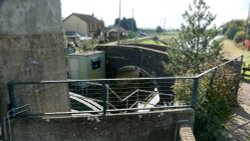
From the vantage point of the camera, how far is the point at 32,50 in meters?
4.52

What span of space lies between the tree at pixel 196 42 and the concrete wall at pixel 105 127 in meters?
3.42

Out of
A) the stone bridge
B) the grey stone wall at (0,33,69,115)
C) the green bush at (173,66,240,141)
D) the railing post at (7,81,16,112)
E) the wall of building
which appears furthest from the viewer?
the wall of building

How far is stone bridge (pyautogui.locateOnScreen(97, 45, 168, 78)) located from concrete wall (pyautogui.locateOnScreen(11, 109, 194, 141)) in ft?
24.3

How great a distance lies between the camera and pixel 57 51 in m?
5.23

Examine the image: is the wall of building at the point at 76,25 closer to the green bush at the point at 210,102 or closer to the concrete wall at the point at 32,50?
the concrete wall at the point at 32,50

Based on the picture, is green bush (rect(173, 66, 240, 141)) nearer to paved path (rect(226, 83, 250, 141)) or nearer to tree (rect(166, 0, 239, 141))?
tree (rect(166, 0, 239, 141))

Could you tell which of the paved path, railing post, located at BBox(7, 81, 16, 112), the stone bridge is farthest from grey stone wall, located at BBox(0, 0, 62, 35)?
the stone bridge

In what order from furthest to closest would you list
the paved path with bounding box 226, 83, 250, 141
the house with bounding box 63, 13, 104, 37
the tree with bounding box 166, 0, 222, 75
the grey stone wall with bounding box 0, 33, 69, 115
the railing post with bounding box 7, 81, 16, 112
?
the house with bounding box 63, 13, 104, 37 < the tree with bounding box 166, 0, 222, 75 < the paved path with bounding box 226, 83, 250, 141 < the grey stone wall with bounding box 0, 33, 69, 115 < the railing post with bounding box 7, 81, 16, 112

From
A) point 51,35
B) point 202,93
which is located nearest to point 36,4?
point 51,35

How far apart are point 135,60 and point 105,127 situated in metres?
11.5

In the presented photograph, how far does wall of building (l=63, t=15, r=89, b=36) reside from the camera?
183ft

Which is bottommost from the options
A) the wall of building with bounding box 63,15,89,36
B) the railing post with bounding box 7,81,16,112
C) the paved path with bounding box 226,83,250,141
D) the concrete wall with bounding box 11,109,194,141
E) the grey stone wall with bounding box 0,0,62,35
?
the paved path with bounding box 226,83,250,141

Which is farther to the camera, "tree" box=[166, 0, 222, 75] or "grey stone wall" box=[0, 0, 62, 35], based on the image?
"tree" box=[166, 0, 222, 75]

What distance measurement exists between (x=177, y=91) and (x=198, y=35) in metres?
3.47
